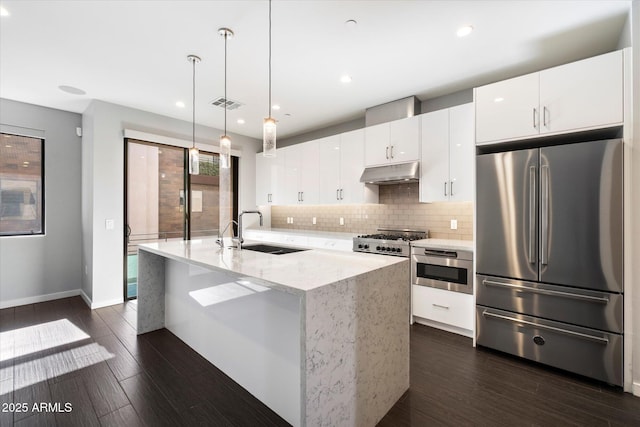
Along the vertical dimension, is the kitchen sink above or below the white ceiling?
below

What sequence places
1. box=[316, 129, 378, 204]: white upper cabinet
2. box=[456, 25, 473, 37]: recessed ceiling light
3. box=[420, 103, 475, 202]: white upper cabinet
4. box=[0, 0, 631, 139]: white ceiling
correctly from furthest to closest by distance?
box=[316, 129, 378, 204]: white upper cabinet < box=[420, 103, 475, 202]: white upper cabinet < box=[456, 25, 473, 37]: recessed ceiling light < box=[0, 0, 631, 139]: white ceiling

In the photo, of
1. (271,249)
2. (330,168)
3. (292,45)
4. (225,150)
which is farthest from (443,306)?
(292,45)

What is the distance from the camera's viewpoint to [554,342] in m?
2.33

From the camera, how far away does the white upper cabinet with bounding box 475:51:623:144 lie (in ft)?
7.13

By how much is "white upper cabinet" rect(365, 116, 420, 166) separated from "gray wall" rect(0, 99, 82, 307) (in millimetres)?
4371

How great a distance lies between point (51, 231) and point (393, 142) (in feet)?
16.4

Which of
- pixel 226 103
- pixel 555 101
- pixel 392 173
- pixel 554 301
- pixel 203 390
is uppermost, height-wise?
pixel 226 103

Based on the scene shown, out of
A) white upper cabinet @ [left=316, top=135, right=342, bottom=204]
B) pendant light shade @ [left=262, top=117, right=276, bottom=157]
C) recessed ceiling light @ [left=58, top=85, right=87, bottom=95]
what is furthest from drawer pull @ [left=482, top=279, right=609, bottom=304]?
recessed ceiling light @ [left=58, top=85, right=87, bottom=95]

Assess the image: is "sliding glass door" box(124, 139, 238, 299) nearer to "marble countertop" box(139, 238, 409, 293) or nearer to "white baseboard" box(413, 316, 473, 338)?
"marble countertop" box(139, 238, 409, 293)

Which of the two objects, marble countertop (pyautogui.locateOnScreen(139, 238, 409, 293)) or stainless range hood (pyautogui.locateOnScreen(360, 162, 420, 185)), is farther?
stainless range hood (pyautogui.locateOnScreen(360, 162, 420, 185))

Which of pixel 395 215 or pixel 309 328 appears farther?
pixel 395 215

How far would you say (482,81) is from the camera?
10.7ft

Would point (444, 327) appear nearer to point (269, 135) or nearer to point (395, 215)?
point (395, 215)

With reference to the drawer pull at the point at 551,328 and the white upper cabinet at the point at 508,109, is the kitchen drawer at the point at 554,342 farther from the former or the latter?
the white upper cabinet at the point at 508,109
